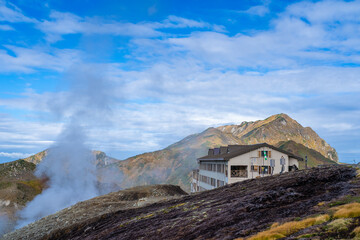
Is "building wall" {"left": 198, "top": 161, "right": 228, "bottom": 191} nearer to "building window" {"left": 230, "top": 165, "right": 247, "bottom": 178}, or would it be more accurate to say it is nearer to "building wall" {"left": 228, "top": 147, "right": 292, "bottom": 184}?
"building window" {"left": 230, "top": 165, "right": 247, "bottom": 178}

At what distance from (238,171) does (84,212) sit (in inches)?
1182

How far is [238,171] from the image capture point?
61250 mm

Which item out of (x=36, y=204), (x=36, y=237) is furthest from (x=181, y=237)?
(x=36, y=204)

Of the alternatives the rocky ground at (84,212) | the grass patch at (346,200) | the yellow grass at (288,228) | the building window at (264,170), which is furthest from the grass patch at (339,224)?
the building window at (264,170)

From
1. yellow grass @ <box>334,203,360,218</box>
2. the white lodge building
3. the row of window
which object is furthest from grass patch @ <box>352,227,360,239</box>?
the row of window

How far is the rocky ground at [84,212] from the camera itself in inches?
1744

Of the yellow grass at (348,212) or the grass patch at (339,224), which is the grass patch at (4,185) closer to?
the yellow grass at (348,212)

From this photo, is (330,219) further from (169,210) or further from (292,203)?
(169,210)

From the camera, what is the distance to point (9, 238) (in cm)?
4697

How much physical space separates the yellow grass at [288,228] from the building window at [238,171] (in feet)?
149

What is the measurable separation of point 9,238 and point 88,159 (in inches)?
2180

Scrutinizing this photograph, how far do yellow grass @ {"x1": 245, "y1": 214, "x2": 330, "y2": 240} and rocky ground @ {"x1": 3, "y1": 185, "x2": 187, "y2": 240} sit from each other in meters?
31.9

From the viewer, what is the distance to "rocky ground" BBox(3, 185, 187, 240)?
145ft

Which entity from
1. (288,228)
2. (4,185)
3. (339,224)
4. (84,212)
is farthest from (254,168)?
(4,185)
